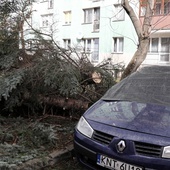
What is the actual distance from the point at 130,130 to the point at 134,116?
0.30m

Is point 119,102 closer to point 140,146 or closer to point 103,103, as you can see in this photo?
point 103,103

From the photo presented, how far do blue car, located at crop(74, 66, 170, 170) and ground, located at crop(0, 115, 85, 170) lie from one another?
0.79 m

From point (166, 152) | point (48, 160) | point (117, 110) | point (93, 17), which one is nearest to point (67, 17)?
Result: point (93, 17)

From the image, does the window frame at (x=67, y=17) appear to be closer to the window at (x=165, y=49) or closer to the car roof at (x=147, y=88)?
the window at (x=165, y=49)

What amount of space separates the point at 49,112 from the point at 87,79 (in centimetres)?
123

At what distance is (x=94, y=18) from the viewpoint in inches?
930

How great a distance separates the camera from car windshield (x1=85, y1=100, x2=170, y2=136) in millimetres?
2920

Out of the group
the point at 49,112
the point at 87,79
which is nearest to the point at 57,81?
the point at 87,79

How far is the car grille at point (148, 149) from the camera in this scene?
272 centimetres

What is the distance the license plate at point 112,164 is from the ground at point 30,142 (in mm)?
1005

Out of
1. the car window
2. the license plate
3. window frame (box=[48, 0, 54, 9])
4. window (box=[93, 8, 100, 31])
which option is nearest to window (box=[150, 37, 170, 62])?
window (box=[93, 8, 100, 31])

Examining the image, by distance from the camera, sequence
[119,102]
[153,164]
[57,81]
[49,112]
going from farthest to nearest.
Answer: [49,112] → [57,81] → [119,102] → [153,164]

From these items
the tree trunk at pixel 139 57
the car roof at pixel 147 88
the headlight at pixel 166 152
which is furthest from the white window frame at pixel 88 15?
the headlight at pixel 166 152

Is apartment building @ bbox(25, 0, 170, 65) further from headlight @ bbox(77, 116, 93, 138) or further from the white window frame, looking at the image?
headlight @ bbox(77, 116, 93, 138)
